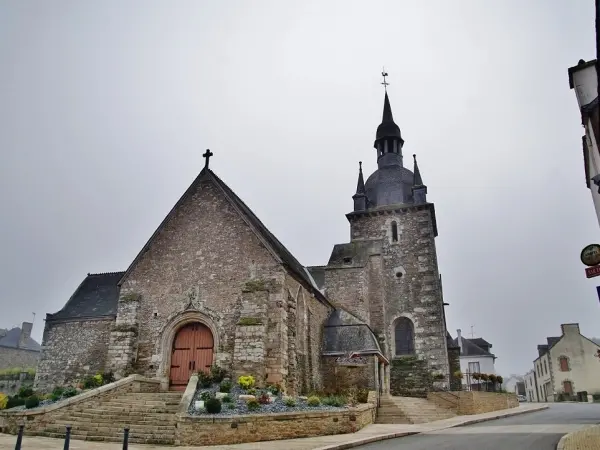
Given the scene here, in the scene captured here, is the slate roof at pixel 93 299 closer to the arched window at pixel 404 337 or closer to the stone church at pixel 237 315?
the stone church at pixel 237 315

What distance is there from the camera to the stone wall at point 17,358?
144 ft

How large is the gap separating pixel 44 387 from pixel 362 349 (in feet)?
54.6

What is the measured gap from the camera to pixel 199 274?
1884 centimetres

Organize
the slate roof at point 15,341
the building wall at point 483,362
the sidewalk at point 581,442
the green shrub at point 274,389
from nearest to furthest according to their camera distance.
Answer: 1. the sidewalk at point 581,442
2. the green shrub at point 274,389
3. the slate roof at point 15,341
4. the building wall at point 483,362

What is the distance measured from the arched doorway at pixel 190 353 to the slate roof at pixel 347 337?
6131 mm

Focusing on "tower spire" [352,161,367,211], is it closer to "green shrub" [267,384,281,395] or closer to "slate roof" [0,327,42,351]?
"green shrub" [267,384,281,395]

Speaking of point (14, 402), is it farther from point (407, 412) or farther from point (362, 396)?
point (407, 412)

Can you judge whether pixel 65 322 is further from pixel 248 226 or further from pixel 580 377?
pixel 580 377

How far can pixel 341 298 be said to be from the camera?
27.6 m

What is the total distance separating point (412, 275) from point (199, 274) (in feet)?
51.4

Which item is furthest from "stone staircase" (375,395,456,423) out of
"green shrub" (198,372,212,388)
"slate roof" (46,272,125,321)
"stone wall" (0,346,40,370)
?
"stone wall" (0,346,40,370)

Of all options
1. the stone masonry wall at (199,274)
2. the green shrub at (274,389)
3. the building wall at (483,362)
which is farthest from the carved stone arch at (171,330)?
the building wall at (483,362)

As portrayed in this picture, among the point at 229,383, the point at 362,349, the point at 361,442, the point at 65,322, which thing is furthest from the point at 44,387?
the point at 361,442

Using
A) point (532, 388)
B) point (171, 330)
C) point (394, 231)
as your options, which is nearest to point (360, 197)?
point (394, 231)
